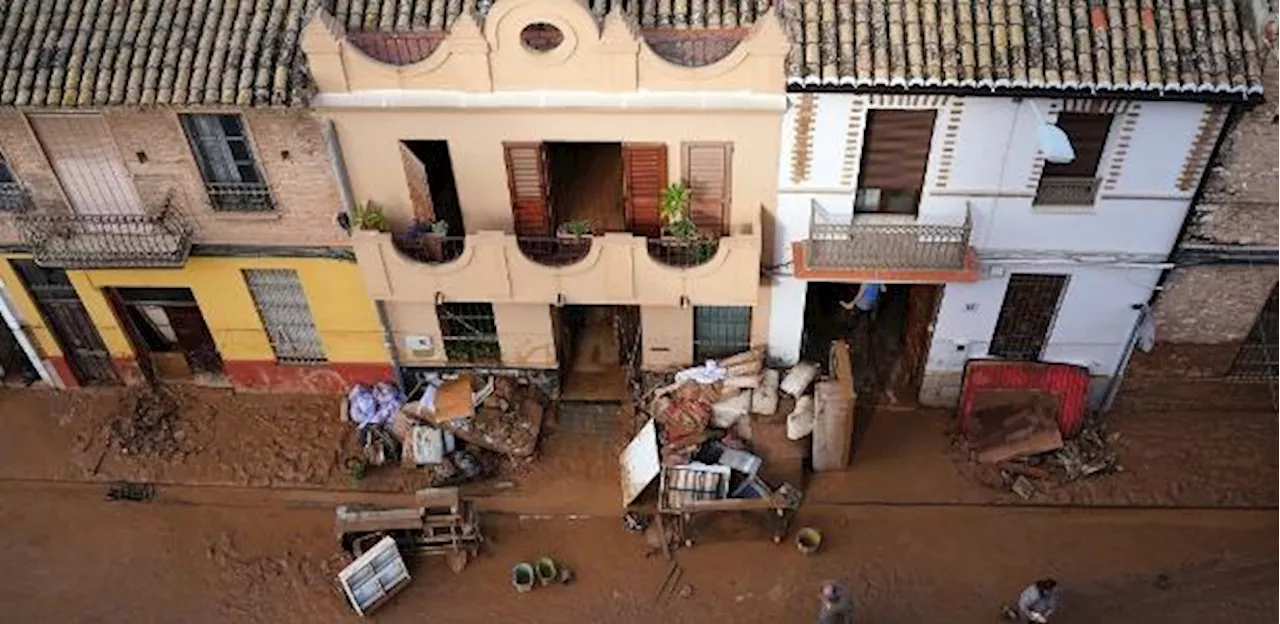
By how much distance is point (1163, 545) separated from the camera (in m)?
23.5

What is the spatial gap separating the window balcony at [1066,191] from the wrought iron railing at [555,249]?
30.2 feet

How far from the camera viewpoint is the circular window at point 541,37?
782 inches

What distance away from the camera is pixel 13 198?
76.6ft

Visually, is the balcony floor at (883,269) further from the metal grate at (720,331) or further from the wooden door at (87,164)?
the wooden door at (87,164)

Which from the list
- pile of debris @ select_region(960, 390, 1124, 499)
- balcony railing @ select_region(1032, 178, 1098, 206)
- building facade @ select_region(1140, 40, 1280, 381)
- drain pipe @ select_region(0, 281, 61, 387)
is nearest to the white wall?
building facade @ select_region(1140, 40, 1280, 381)

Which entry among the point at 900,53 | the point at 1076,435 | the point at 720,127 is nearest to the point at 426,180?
the point at 720,127

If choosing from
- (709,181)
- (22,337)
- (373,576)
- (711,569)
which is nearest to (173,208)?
(22,337)

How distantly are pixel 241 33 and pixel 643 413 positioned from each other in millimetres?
12155

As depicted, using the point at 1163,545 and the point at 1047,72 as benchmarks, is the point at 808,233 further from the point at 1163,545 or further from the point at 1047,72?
the point at 1163,545

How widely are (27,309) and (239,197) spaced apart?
7197mm

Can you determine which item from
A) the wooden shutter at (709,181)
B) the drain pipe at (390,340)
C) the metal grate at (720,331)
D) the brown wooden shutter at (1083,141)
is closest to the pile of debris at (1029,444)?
the metal grate at (720,331)

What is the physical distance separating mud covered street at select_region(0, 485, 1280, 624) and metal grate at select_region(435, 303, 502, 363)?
396cm

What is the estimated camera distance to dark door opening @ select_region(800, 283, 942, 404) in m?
26.2

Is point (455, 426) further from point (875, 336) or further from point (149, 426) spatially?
point (875, 336)
